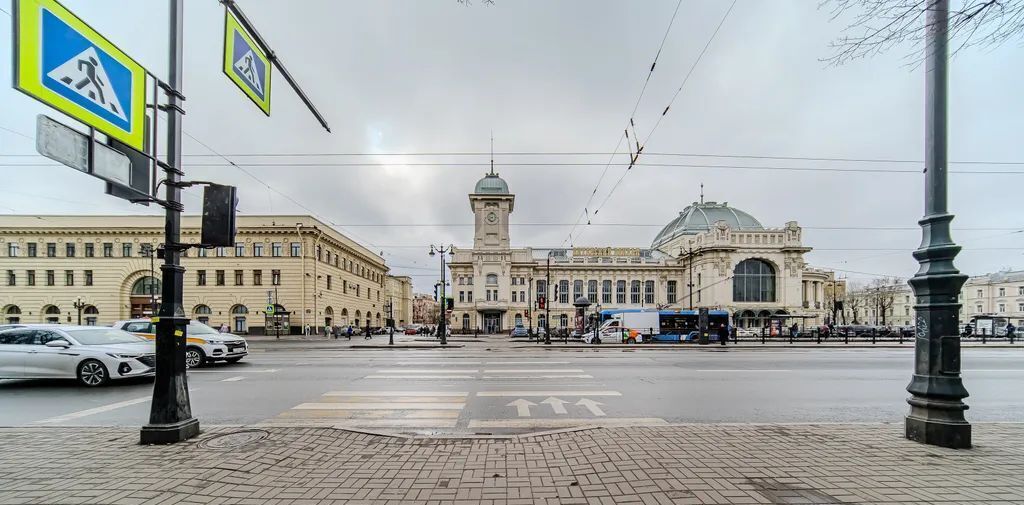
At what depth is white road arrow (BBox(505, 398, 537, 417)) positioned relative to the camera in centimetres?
748

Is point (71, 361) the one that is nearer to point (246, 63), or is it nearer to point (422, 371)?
point (422, 371)

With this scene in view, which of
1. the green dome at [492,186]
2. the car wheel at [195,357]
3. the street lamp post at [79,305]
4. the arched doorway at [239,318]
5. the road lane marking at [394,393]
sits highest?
the green dome at [492,186]

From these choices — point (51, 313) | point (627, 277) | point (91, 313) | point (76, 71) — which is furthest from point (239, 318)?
point (627, 277)

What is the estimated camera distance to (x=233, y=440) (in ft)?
17.8

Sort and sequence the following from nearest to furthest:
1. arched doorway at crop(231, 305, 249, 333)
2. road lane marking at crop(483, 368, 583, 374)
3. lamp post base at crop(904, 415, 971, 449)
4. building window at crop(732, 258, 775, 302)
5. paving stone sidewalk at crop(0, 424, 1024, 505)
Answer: paving stone sidewalk at crop(0, 424, 1024, 505), lamp post base at crop(904, 415, 971, 449), road lane marking at crop(483, 368, 583, 374), arched doorway at crop(231, 305, 249, 333), building window at crop(732, 258, 775, 302)

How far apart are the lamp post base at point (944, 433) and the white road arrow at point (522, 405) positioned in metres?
5.14

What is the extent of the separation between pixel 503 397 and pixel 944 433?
642 centimetres

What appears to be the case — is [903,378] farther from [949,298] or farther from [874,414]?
[949,298]

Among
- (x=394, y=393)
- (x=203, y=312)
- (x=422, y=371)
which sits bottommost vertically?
(x=203, y=312)

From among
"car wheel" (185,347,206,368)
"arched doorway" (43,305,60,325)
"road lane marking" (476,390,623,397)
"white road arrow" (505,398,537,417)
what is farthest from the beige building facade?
"white road arrow" (505,398,537,417)

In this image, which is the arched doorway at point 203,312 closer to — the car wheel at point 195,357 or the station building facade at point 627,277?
the station building facade at point 627,277

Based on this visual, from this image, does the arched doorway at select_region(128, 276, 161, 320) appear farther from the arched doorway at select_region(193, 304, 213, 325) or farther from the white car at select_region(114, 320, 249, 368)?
the white car at select_region(114, 320, 249, 368)

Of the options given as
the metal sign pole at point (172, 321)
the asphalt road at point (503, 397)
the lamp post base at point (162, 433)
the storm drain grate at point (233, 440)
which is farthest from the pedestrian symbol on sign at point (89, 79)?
the asphalt road at point (503, 397)

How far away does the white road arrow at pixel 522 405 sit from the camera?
748 cm
